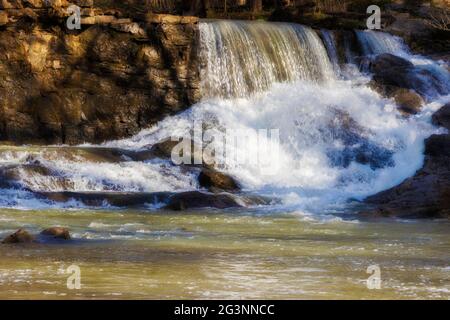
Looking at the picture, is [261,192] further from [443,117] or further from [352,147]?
[443,117]

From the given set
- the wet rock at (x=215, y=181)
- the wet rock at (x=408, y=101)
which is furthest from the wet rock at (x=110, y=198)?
the wet rock at (x=408, y=101)

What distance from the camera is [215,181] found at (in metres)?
21.9

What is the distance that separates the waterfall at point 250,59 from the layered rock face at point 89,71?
534 millimetres

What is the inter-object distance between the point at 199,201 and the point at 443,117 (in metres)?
9.66

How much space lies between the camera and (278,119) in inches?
1056

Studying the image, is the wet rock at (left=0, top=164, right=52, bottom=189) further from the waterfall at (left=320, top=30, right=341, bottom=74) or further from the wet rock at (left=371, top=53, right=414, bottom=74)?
the wet rock at (left=371, top=53, right=414, bottom=74)

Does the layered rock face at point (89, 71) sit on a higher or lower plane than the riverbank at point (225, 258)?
higher

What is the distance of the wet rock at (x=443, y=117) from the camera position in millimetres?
25547

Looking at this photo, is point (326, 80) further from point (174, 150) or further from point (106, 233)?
point (106, 233)

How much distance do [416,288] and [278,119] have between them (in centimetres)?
1744

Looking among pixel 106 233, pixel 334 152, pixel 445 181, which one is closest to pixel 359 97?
pixel 334 152

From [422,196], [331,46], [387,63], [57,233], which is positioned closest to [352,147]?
[387,63]

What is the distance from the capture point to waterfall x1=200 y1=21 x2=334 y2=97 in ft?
93.1

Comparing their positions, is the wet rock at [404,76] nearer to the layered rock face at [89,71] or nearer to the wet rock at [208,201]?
the layered rock face at [89,71]
